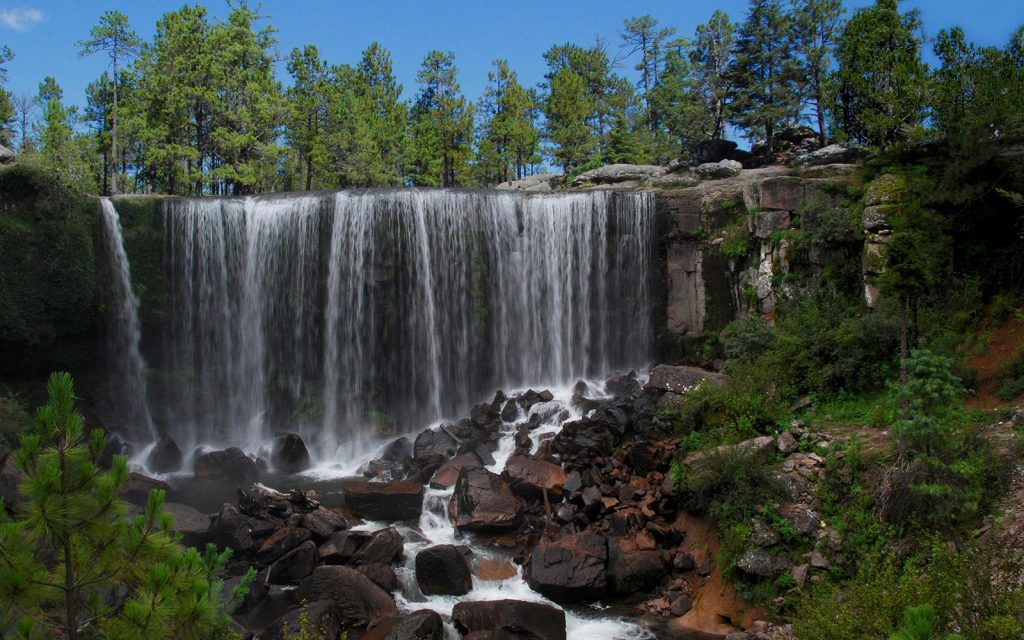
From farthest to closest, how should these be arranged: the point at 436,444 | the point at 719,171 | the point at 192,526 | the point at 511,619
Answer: the point at 719,171
the point at 436,444
the point at 192,526
the point at 511,619

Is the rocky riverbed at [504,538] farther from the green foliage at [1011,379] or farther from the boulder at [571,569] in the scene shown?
the green foliage at [1011,379]

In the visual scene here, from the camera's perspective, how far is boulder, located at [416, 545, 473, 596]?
11109 mm

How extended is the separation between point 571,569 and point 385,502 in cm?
457

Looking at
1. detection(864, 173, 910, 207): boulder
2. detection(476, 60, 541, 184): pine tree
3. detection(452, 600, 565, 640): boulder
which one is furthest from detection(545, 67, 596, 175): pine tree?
detection(452, 600, 565, 640): boulder

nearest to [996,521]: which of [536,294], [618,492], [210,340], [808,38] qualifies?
[618,492]

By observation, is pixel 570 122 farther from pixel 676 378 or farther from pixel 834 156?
pixel 676 378

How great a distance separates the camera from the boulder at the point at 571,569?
10.8 metres

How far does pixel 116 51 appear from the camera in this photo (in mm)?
30703

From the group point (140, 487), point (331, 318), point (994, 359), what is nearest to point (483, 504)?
point (140, 487)

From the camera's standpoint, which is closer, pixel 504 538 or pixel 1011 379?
pixel 1011 379

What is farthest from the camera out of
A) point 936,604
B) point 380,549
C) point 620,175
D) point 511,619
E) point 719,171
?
point 620,175

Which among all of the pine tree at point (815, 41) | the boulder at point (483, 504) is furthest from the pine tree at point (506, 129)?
the boulder at point (483, 504)

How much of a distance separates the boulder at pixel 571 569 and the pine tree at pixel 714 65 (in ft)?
99.4

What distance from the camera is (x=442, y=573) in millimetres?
11148
